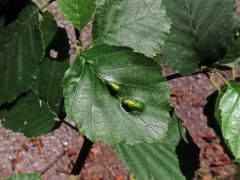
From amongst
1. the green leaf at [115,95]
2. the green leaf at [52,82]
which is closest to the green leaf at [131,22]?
the green leaf at [115,95]

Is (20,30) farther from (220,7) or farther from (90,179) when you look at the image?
(90,179)

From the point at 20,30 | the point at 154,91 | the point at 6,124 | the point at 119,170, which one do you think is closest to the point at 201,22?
the point at 154,91

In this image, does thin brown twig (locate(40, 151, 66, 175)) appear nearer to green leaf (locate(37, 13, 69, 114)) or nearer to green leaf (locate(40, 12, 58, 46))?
green leaf (locate(37, 13, 69, 114))

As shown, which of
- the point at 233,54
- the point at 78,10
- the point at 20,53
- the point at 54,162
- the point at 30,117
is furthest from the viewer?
the point at 54,162

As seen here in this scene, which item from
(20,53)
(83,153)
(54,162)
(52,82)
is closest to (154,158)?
(83,153)

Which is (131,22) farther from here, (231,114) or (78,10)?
(231,114)

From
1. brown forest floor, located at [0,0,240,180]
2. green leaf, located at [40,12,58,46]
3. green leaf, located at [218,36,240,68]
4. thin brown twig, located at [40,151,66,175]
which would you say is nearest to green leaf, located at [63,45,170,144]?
green leaf, located at [40,12,58,46]
